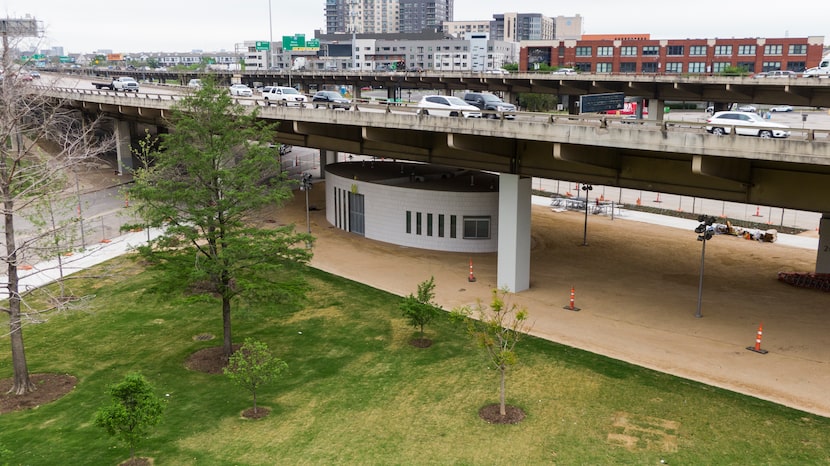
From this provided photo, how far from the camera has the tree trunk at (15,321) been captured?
19.4 m

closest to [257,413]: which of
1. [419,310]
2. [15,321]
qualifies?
[419,310]

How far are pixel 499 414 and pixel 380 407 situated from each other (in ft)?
11.2

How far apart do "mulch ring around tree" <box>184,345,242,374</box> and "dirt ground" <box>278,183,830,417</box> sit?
9794 mm

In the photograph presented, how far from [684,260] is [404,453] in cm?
2533

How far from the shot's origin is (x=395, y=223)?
1618 inches

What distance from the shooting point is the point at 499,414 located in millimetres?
19031

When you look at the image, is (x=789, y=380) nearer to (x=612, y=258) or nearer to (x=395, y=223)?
(x=612, y=258)

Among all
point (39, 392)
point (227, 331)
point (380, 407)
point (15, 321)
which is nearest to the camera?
point (15, 321)

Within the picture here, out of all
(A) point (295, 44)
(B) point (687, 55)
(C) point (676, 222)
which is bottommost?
(C) point (676, 222)

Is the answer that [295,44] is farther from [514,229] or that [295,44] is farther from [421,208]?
[514,229]

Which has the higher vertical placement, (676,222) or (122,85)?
(122,85)

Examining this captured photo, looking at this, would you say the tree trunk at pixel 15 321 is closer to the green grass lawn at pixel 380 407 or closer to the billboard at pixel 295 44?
the green grass lawn at pixel 380 407

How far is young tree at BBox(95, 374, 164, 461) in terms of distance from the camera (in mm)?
15781

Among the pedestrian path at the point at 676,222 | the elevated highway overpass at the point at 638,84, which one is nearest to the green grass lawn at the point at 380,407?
the elevated highway overpass at the point at 638,84
